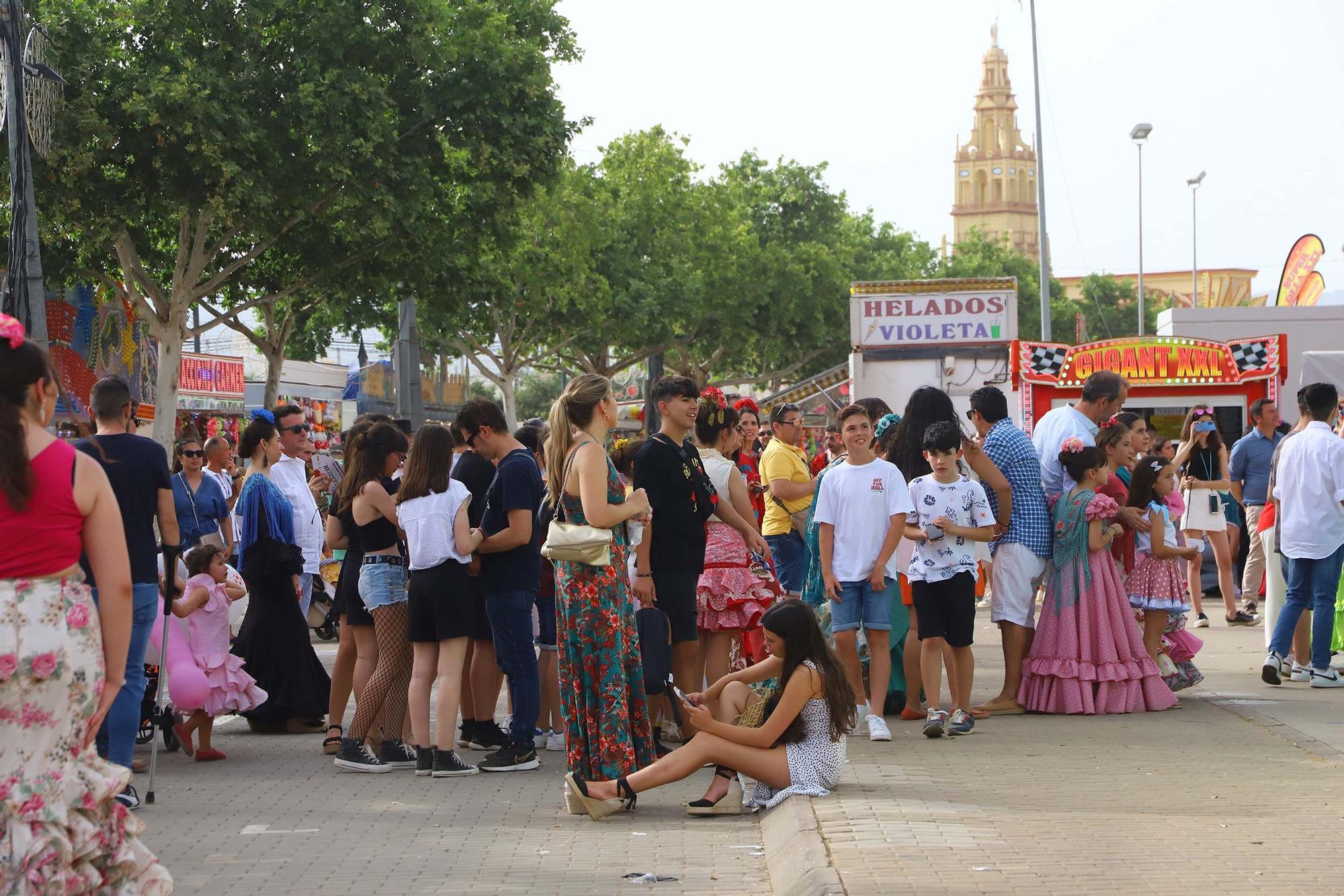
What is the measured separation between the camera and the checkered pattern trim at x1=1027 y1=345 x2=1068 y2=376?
18.1 meters

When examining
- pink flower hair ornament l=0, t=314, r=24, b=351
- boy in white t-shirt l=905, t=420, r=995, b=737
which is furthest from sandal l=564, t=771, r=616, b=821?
pink flower hair ornament l=0, t=314, r=24, b=351

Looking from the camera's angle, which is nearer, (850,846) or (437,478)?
(850,846)

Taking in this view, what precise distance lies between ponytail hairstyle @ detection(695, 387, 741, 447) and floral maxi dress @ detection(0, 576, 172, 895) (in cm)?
481

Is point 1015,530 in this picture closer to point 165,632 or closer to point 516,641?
point 516,641

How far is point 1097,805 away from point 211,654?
4619 mm

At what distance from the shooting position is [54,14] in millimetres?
18703

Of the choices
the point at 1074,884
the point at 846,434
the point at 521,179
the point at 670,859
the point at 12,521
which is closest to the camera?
the point at 12,521

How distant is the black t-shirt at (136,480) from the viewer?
656 cm

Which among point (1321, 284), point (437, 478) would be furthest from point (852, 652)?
point (1321, 284)

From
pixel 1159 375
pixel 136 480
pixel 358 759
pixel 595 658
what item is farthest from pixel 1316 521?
pixel 1159 375

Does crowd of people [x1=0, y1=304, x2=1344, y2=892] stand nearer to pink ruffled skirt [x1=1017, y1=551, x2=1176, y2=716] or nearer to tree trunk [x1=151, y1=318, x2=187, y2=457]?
pink ruffled skirt [x1=1017, y1=551, x2=1176, y2=716]

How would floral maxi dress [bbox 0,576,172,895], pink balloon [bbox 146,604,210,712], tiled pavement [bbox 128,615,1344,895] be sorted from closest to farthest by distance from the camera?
floral maxi dress [bbox 0,576,172,895]
tiled pavement [bbox 128,615,1344,895]
pink balloon [bbox 146,604,210,712]

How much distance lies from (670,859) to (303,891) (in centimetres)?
138

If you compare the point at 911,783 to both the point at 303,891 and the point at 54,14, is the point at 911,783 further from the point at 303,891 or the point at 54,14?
the point at 54,14
